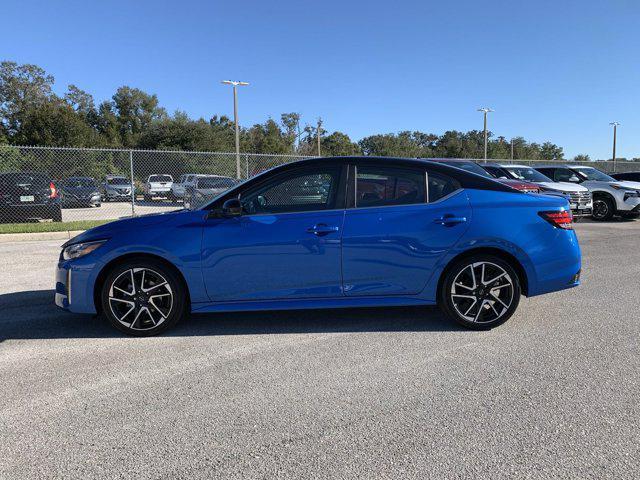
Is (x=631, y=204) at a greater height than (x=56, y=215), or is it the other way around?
(x=631, y=204)

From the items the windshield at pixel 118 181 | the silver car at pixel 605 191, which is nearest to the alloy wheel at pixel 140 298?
the silver car at pixel 605 191

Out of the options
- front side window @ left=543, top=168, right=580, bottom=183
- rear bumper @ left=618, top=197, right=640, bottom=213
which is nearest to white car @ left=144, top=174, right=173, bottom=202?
front side window @ left=543, top=168, right=580, bottom=183

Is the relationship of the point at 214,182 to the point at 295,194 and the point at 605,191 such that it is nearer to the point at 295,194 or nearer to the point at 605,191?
the point at 605,191

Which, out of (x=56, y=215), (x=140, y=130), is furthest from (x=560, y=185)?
(x=140, y=130)

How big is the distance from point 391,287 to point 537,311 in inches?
70.6

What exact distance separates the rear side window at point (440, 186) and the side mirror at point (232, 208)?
1.74 meters

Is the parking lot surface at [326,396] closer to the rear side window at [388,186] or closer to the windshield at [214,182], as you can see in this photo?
the rear side window at [388,186]

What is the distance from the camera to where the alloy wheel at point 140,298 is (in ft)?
14.2

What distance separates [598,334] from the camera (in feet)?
14.4

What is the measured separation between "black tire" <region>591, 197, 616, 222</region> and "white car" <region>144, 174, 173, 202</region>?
17598 mm

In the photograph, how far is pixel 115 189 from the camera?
24188 mm

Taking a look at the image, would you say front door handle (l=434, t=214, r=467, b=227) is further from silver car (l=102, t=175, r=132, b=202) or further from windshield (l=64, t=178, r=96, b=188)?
silver car (l=102, t=175, r=132, b=202)

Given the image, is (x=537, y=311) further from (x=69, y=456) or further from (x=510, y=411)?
(x=69, y=456)

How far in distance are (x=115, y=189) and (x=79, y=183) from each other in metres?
4.15
